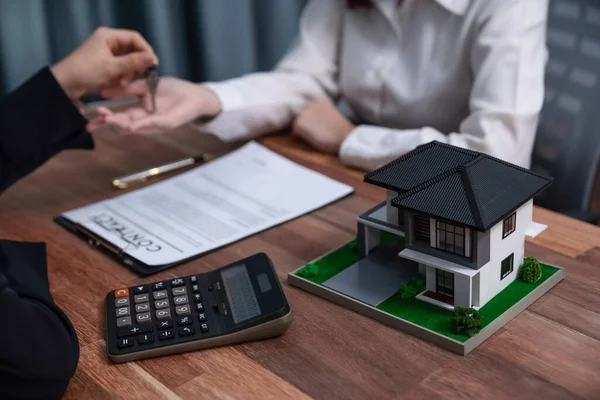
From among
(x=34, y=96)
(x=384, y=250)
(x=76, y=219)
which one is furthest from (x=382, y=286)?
(x=34, y=96)

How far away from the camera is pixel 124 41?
4.16ft

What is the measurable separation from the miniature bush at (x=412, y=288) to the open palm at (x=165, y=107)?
1.89ft

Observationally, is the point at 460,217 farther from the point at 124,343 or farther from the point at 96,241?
the point at 96,241

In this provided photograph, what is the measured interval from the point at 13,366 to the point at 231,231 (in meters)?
0.41

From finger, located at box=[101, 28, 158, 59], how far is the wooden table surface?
0.39 metres

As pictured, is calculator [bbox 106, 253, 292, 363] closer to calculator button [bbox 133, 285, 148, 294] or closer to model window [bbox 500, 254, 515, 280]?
calculator button [bbox 133, 285, 148, 294]

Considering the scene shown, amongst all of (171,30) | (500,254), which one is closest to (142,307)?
(500,254)

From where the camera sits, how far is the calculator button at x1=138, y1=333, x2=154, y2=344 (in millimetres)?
797

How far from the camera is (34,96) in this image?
1.12m

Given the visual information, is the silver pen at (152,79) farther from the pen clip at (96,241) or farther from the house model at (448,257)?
the house model at (448,257)

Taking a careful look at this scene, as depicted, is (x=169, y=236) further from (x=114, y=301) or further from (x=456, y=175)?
(x=456, y=175)

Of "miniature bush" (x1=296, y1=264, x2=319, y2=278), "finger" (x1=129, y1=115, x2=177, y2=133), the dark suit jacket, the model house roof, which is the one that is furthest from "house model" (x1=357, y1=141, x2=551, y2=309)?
"finger" (x1=129, y1=115, x2=177, y2=133)

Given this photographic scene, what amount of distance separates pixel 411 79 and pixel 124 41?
552mm

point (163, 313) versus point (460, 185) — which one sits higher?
point (460, 185)
